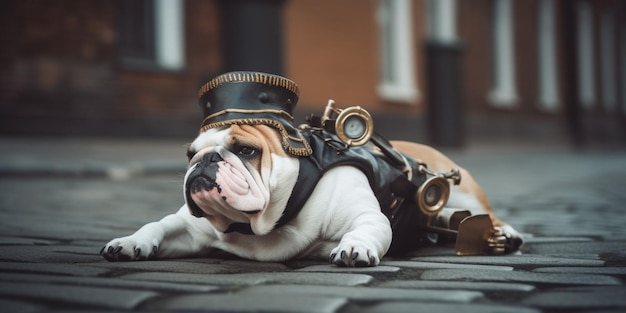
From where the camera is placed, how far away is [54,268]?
2.56 meters

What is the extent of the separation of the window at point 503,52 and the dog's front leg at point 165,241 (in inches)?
716

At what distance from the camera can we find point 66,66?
1029cm

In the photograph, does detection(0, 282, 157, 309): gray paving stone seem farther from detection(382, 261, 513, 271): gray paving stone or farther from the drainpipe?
the drainpipe

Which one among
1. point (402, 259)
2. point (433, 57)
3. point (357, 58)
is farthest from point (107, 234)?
point (357, 58)

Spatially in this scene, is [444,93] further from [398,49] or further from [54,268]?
[54,268]

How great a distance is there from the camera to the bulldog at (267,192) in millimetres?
2631

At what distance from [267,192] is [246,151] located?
14cm

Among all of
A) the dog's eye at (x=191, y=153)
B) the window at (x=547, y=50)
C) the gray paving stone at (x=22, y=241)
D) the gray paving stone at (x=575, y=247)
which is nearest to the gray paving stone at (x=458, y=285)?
the dog's eye at (x=191, y=153)

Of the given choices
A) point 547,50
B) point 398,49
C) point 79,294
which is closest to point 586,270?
point 79,294

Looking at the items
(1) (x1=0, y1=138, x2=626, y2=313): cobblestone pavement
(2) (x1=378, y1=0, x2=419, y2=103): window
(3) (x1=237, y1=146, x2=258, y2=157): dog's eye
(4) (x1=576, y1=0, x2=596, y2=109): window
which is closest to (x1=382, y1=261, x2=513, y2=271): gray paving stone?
(1) (x1=0, y1=138, x2=626, y2=313): cobblestone pavement

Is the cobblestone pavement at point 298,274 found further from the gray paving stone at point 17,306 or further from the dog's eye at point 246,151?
the dog's eye at point 246,151

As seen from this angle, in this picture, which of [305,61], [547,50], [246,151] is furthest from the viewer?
[547,50]

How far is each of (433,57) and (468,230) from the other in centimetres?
1094

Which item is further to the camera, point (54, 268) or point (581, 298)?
point (54, 268)
